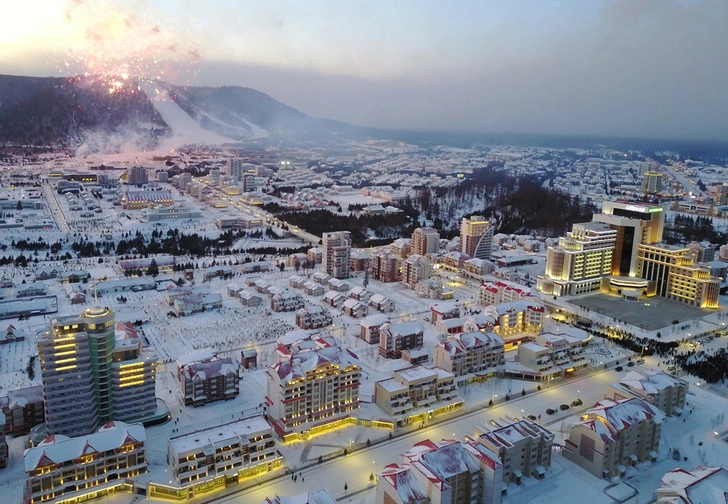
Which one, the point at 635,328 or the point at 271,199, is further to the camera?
→ the point at 271,199

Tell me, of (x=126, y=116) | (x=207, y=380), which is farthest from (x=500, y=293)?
(x=126, y=116)

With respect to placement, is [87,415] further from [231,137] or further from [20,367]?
[231,137]

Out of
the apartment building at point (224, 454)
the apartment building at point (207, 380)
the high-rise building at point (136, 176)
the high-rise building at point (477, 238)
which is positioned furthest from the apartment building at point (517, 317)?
the high-rise building at point (136, 176)

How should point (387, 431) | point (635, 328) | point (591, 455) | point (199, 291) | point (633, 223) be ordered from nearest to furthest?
1. point (591, 455)
2. point (387, 431)
3. point (635, 328)
4. point (199, 291)
5. point (633, 223)

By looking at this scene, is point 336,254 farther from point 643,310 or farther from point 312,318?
point 643,310

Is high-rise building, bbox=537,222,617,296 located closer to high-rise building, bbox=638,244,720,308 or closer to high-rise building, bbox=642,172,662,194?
high-rise building, bbox=638,244,720,308

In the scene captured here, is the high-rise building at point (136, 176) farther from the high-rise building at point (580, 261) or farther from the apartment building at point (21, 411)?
the apartment building at point (21, 411)

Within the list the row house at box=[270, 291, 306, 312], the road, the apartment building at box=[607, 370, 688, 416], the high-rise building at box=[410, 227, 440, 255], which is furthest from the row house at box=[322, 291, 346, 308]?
the apartment building at box=[607, 370, 688, 416]

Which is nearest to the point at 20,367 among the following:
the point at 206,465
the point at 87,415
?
the point at 87,415
